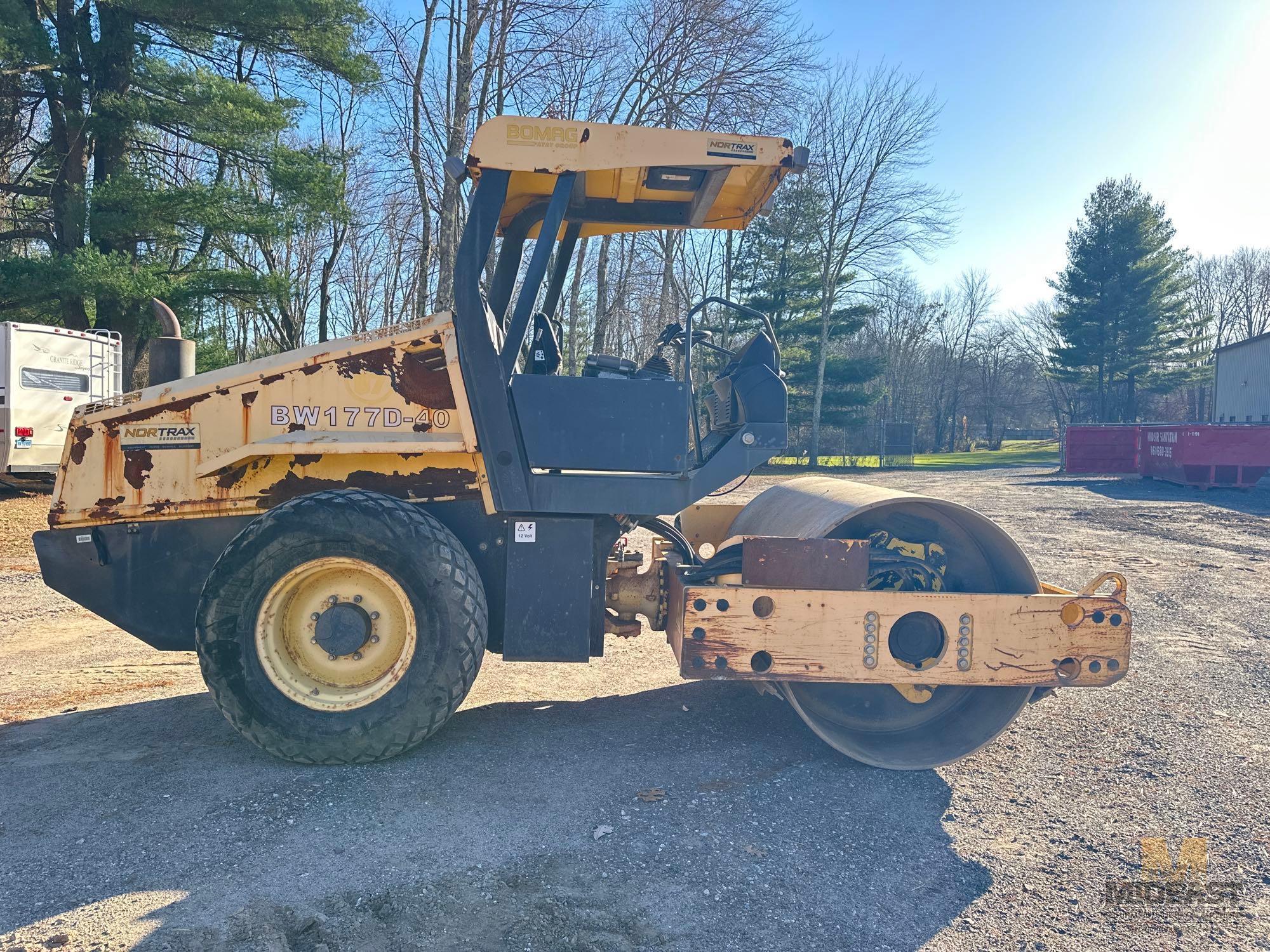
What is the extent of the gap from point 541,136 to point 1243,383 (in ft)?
125

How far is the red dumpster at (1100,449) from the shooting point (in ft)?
82.7

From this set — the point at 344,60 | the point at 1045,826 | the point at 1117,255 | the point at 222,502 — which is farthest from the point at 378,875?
the point at 1117,255

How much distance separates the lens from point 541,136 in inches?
155

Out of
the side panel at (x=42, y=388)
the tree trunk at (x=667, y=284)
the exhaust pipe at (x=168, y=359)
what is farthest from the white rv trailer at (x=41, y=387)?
the tree trunk at (x=667, y=284)

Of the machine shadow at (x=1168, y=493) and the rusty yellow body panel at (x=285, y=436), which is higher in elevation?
the rusty yellow body panel at (x=285, y=436)

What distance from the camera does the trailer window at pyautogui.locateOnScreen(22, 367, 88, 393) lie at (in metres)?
13.2

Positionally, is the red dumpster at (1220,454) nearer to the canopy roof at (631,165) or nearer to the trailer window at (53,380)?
the canopy roof at (631,165)

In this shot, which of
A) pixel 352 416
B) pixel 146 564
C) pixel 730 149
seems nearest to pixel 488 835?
pixel 352 416

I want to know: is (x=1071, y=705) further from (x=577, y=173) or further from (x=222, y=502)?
(x=222, y=502)

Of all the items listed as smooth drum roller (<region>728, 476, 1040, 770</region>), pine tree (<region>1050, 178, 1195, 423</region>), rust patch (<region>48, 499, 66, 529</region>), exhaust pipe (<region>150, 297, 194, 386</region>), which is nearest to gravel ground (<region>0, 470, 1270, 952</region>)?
smooth drum roller (<region>728, 476, 1040, 770</region>)

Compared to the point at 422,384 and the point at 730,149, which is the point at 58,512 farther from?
the point at 730,149

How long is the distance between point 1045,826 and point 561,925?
2.06 m
